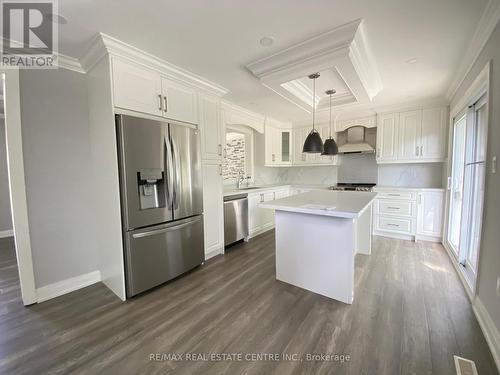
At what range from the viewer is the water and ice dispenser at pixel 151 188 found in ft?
7.16

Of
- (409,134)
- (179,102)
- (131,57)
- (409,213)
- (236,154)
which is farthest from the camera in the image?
(236,154)

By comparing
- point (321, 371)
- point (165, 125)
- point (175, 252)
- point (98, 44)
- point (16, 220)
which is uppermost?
point (98, 44)

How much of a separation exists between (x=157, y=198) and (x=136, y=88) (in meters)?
1.13

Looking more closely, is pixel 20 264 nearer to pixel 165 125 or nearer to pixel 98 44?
pixel 165 125

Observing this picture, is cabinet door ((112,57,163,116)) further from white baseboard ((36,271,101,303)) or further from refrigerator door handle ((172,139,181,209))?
white baseboard ((36,271,101,303))

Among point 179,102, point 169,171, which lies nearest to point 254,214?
point 169,171

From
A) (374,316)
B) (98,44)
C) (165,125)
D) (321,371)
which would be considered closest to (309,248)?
(374,316)

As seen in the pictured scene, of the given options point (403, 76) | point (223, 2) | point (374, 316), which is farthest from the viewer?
point (403, 76)

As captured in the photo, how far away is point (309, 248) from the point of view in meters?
2.26

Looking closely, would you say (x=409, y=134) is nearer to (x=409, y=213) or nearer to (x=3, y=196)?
(x=409, y=213)

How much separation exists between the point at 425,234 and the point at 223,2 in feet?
14.5

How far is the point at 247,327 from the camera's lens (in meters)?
1.77

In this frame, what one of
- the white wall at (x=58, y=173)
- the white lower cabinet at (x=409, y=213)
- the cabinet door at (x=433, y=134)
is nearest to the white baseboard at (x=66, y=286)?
the white wall at (x=58, y=173)

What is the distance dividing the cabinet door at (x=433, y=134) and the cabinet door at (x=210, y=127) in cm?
353
